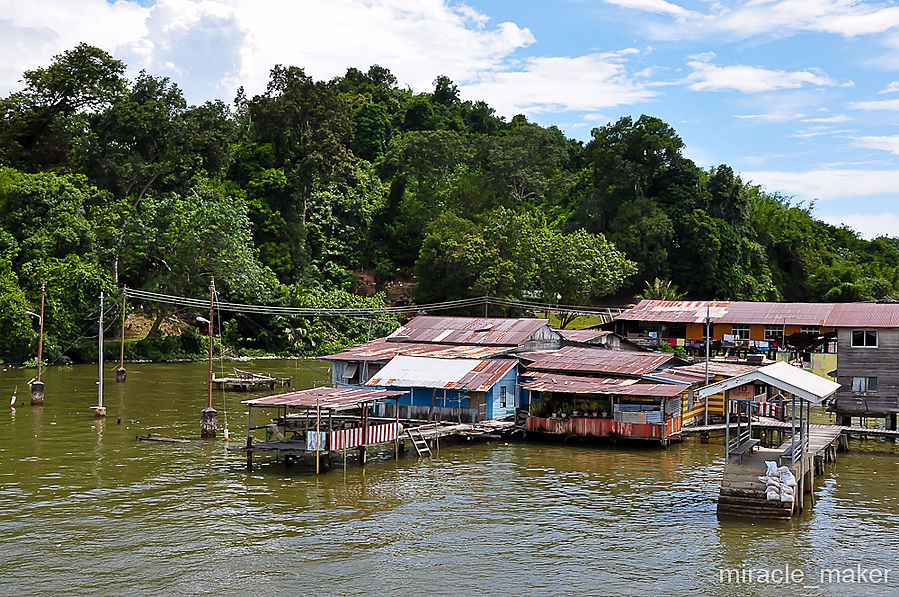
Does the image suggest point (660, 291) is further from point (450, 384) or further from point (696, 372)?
point (450, 384)

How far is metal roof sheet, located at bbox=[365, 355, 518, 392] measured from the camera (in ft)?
134

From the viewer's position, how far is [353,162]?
10500 centimetres

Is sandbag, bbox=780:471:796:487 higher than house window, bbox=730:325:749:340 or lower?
lower

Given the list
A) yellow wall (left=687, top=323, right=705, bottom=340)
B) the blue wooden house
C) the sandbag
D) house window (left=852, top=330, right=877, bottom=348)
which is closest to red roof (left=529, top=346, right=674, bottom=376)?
the blue wooden house

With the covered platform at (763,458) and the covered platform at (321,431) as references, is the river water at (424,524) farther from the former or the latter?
the covered platform at (321,431)

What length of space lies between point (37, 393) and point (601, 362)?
32179 millimetres

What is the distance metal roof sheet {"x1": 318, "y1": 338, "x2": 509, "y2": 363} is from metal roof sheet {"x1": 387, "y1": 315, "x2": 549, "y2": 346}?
0.68 meters

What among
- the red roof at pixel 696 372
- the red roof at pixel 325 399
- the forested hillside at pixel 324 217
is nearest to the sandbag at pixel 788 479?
the red roof at pixel 696 372

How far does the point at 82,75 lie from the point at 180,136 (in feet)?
39.7

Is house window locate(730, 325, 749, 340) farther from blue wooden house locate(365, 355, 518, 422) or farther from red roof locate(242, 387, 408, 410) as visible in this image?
red roof locate(242, 387, 408, 410)

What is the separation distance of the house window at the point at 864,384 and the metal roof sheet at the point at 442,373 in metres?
16.4

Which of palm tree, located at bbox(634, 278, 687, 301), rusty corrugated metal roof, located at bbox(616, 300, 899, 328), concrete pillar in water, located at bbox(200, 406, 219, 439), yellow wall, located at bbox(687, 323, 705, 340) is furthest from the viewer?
palm tree, located at bbox(634, 278, 687, 301)

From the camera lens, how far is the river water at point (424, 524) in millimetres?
22188

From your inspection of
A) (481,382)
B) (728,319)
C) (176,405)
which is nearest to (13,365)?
(176,405)
